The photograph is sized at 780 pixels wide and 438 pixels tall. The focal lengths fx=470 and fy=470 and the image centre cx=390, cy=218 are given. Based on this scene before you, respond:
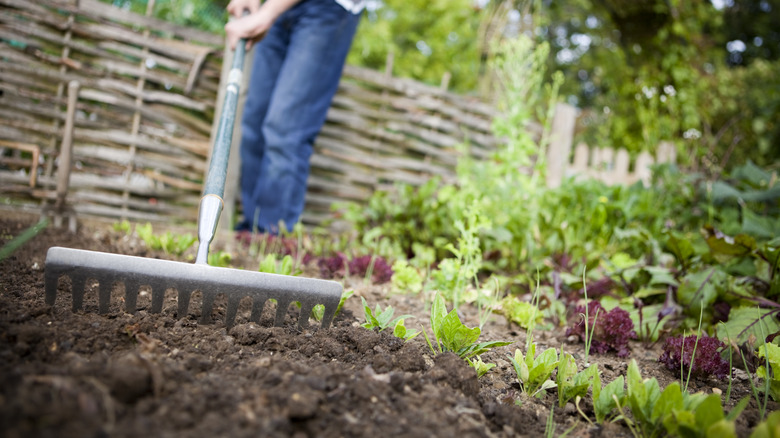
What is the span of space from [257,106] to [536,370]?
248 cm

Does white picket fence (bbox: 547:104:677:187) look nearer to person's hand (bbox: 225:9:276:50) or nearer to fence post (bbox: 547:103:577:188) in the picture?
fence post (bbox: 547:103:577:188)

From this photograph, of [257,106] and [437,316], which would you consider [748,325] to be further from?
[257,106]

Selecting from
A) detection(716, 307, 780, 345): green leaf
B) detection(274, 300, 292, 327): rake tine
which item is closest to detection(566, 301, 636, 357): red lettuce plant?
detection(716, 307, 780, 345): green leaf

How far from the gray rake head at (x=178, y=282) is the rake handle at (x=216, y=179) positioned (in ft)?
0.43

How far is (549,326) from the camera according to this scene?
68.9 inches

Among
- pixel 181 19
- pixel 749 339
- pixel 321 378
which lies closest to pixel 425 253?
pixel 749 339

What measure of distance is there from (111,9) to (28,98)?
784 mm

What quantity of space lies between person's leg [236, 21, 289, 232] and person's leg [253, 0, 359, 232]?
14cm

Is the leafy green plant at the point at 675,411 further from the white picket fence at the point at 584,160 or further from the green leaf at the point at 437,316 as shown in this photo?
the white picket fence at the point at 584,160

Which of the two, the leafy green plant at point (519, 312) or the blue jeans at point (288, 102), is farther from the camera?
the blue jeans at point (288, 102)

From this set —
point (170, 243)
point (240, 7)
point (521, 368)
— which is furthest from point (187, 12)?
point (521, 368)

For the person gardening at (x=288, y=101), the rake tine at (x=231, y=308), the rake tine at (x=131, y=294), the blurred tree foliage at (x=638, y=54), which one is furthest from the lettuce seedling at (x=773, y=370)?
the person gardening at (x=288, y=101)

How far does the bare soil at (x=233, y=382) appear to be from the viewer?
0.72 m

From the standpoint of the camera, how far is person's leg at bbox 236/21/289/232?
9.77 feet
